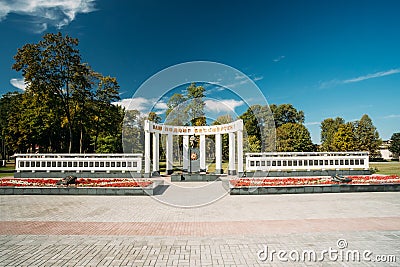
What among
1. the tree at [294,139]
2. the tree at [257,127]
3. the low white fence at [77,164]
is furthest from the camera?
the tree at [294,139]

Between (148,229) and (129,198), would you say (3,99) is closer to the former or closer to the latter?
(129,198)

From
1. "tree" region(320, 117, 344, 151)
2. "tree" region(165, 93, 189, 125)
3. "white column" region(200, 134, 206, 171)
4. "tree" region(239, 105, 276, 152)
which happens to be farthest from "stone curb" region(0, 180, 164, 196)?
"tree" region(320, 117, 344, 151)

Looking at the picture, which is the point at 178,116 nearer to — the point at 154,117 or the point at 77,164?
the point at 154,117

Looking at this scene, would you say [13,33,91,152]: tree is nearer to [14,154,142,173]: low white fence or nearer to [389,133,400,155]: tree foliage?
[14,154,142,173]: low white fence

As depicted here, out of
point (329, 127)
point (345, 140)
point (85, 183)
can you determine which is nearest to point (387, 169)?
point (345, 140)

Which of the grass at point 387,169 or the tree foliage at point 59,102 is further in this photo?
the tree foliage at point 59,102

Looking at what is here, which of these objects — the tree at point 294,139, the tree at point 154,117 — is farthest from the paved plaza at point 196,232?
the tree at point 294,139

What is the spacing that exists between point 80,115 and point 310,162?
25.2 m

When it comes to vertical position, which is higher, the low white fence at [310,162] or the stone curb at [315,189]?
the low white fence at [310,162]

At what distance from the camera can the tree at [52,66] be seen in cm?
2411

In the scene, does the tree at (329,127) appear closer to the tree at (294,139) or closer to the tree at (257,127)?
the tree at (294,139)

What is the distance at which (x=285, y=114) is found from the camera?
2258 inches

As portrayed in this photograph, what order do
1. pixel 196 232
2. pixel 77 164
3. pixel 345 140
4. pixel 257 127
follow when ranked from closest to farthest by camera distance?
pixel 196 232 → pixel 77 164 → pixel 345 140 → pixel 257 127

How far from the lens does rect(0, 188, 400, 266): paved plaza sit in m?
4.91
